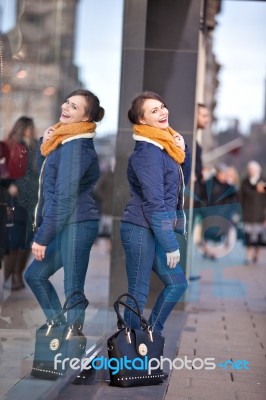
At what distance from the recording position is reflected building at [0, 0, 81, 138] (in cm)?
562

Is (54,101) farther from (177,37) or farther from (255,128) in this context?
(255,128)

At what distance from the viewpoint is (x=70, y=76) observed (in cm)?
697

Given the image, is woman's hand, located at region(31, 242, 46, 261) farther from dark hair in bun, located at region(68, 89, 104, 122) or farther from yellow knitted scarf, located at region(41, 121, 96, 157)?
dark hair in bun, located at region(68, 89, 104, 122)

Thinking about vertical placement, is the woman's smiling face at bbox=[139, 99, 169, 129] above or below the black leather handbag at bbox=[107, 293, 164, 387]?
above

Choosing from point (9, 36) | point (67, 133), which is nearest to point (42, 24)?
point (67, 133)

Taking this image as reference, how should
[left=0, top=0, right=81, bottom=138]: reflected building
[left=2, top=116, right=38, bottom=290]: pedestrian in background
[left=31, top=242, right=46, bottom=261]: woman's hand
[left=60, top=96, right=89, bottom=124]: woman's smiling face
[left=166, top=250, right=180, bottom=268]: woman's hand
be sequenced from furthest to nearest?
[left=166, top=250, right=180, bottom=268]: woman's hand → [left=60, top=96, right=89, bottom=124]: woman's smiling face → [left=31, top=242, right=46, bottom=261]: woman's hand → [left=2, top=116, right=38, bottom=290]: pedestrian in background → [left=0, top=0, right=81, bottom=138]: reflected building

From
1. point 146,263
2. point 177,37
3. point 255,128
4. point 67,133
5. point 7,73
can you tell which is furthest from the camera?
point 255,128

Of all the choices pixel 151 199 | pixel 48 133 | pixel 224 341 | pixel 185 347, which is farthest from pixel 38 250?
pixel 224 341

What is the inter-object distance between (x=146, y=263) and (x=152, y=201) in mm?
445

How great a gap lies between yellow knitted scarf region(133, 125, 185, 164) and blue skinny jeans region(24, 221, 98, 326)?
621 mm

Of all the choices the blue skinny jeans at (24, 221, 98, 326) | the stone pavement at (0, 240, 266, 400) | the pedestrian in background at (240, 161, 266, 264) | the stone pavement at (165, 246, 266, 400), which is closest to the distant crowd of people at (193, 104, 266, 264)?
the pedestrian in background at (240, 161, 266, 264)

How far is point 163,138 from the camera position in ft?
22.2

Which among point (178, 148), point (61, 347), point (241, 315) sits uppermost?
point (178, 148)

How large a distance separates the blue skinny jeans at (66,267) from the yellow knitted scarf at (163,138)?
2.04 ft
